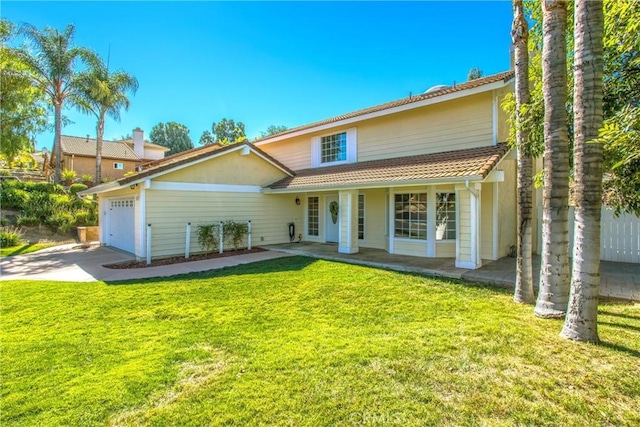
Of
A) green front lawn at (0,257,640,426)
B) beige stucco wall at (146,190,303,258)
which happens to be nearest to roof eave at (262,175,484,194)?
beige stucco wall at (146,190,303,258)

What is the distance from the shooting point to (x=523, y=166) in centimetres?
593

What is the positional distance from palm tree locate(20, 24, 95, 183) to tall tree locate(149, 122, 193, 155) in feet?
123

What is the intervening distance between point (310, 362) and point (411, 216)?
8063 millimetres

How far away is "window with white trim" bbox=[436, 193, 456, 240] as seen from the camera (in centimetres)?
1015

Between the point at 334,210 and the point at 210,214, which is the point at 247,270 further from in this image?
the point at 334,210

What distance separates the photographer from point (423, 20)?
11.7m

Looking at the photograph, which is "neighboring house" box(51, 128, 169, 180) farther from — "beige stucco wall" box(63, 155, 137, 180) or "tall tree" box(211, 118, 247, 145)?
"tall tree" box(211, 118, 247, 145)

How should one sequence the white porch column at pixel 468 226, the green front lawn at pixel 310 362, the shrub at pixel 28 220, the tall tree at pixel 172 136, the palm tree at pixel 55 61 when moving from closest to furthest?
1. the green front lawn at pixel 310 362
2. the white porch column at pixel 468 226
3. the shrub at pixel 28 220
4. the palm tree at pixel 55 61
5. the tall tree at pixel 172 136

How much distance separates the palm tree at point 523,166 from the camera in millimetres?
5812

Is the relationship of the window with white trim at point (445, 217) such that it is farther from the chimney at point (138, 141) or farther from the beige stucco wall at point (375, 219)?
the chimney at point (138, 141)

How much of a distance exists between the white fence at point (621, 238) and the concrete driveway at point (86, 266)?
34.6ft

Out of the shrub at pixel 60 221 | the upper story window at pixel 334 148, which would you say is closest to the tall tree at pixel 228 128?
the shrub at pixel 60 221

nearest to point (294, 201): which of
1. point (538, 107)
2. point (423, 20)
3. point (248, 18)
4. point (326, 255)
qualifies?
point (326, 255)

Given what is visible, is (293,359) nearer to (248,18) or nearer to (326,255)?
(326,255)
